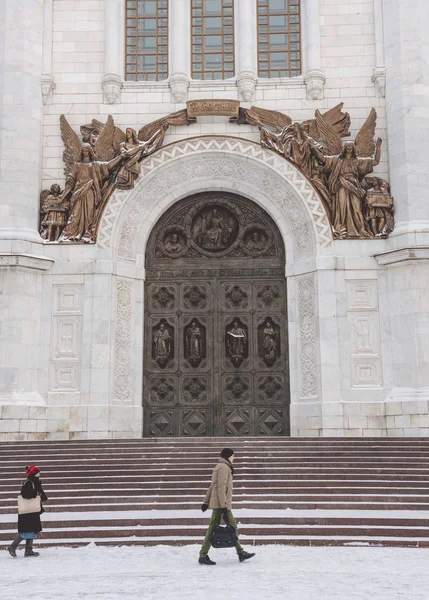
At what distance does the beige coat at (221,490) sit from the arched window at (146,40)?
14539 mm

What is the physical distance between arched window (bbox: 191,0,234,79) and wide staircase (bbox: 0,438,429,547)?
1033 centimetres

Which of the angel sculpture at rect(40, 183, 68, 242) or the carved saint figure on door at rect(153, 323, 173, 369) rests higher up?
the angel sculpture at rect(40, 183, 68, 242)

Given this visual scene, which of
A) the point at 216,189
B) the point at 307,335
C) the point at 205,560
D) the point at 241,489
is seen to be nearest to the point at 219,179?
the point at 216,189

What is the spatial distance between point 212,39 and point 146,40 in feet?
5.98

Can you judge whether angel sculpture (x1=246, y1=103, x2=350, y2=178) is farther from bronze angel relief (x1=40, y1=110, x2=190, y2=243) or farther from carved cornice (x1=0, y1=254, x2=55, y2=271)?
carved cornice (x1=0, y1=254, x2=55, y2=271)

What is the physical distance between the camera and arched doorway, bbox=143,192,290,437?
1997 cm

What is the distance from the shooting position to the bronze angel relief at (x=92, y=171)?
19891 mm

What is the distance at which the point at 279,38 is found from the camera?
851 inches

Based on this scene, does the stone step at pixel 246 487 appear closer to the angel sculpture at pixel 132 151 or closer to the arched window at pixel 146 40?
the angel sculpture at pixel 132 151

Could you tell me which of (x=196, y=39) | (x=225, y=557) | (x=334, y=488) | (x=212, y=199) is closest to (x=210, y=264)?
(x=212, y=199)

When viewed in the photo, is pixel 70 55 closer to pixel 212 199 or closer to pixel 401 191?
pixel 212 199

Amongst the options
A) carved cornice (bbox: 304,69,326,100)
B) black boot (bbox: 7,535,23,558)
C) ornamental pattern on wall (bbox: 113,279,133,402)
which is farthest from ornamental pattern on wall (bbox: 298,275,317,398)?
black boot (bbox: 7,535,23,558)

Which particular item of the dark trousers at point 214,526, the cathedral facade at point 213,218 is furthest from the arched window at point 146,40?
the dark trousers at point 214,526

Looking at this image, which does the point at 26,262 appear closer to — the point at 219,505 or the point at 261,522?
the point at 261,522
